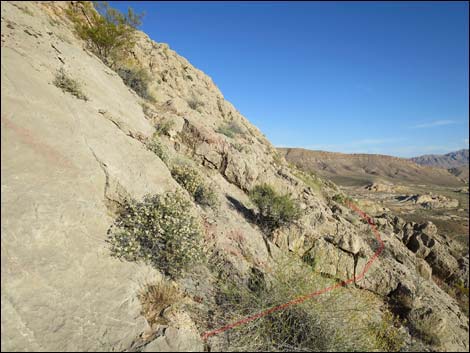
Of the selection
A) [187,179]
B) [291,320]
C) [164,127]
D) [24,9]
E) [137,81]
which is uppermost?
[24,9]

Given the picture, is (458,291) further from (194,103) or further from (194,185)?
(194,103)

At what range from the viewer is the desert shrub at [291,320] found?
345cm

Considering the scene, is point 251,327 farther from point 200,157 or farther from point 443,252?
point 443,252

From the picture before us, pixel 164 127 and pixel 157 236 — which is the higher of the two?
pixel 164 127

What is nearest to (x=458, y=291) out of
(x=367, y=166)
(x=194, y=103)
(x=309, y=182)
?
(x=309, y=182)

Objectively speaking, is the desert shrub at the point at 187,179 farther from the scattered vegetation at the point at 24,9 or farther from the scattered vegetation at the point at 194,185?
the scattered vegetation at the point at 24,9

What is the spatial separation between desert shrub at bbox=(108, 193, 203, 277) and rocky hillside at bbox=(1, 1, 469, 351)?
2cm

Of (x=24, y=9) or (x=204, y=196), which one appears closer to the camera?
(x=204, y=196)

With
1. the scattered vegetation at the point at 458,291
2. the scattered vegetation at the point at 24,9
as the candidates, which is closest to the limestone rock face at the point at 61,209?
the scattered vegetation at the point at 24,9

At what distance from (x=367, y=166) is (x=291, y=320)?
146 m

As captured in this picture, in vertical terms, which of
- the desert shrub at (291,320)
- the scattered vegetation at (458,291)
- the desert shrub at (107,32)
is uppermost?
the desert shrub at (107,32)

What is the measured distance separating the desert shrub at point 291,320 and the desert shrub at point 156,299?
0.70 metres

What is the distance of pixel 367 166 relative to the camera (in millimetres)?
132750

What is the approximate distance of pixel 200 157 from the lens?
923cm
